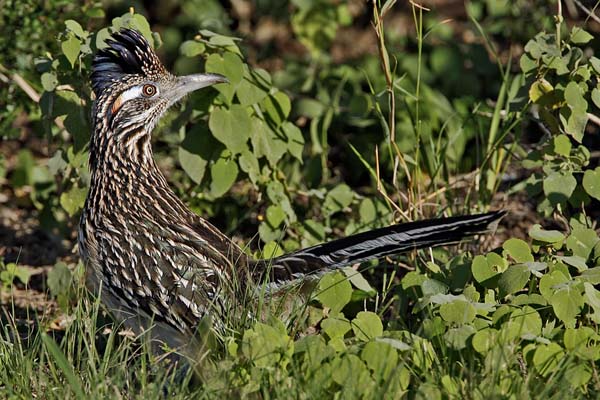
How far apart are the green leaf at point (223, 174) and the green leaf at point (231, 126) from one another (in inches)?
6.7

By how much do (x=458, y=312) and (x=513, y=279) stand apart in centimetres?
42

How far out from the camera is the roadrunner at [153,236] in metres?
4.80

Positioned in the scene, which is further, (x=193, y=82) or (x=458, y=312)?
(x=193, y=82)

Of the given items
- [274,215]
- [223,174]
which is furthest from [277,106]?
[274,215]

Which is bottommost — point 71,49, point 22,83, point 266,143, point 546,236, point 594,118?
point 546,236

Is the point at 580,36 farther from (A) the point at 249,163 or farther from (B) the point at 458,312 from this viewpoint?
(A) the point at 249,163

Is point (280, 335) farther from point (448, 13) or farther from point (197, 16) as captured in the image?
point (448, 13)

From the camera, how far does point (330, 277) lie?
521 centimetres

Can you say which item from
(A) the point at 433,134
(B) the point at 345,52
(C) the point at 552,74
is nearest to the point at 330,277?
(C) the point at 552,74

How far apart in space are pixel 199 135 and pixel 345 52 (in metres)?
4.13

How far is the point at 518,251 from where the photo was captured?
17.0 feet

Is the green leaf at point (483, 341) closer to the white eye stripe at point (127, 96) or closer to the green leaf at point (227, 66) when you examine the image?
the green leaf at point (227, 66)

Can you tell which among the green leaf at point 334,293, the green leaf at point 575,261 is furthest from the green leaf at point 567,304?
the green leaf at point 334,293

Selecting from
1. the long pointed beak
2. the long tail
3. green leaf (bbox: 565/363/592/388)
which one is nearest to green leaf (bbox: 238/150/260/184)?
the long pointed beak
